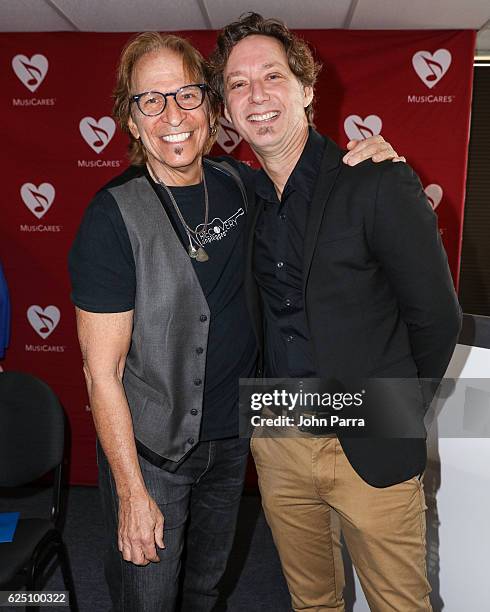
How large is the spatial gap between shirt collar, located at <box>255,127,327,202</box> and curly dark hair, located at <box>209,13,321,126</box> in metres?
0.20

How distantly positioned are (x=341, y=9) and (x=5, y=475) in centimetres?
279

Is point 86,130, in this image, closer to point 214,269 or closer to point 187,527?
point 214,269

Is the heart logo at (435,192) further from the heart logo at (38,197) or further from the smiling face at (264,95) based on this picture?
the heart logo at (38,197)

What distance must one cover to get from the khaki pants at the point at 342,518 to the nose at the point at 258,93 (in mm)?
893

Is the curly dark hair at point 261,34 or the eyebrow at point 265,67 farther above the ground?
the curly dark hair at point 261,34

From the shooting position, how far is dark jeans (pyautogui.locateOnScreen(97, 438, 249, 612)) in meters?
1.51

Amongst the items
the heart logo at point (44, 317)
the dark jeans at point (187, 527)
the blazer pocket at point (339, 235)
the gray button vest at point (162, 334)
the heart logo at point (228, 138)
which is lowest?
the dark jeans at point (187, 527)

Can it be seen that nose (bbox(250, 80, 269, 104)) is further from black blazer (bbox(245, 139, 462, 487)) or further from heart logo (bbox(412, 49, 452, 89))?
heart logo (bbox(412, 49, 452, 89))

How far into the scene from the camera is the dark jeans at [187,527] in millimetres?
1511

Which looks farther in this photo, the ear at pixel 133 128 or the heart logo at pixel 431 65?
the heart logo at pixel 431 65

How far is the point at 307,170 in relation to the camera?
145cm

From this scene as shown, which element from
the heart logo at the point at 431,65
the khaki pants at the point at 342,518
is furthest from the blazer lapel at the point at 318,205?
the heart logo at the point at 431,65

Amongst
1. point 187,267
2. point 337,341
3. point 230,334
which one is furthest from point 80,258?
point 337,341

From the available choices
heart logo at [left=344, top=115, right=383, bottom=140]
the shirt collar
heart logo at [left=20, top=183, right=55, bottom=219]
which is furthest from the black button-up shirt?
heart logo at [left=20, top=183, right=55, bottom=219]
